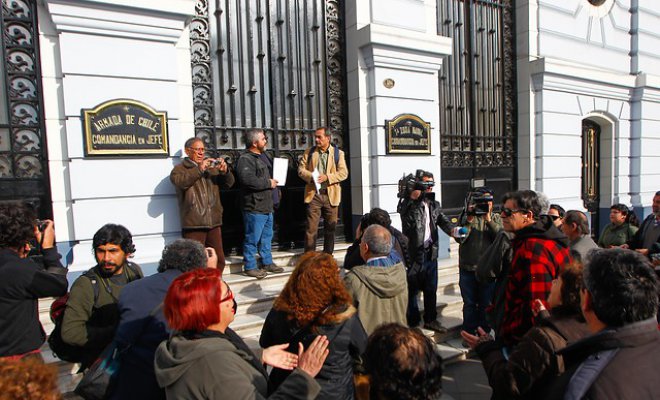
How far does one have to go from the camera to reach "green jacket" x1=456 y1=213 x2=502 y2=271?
180 inches

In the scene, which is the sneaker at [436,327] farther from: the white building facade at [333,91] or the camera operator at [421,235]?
the white building facade at [333,91]

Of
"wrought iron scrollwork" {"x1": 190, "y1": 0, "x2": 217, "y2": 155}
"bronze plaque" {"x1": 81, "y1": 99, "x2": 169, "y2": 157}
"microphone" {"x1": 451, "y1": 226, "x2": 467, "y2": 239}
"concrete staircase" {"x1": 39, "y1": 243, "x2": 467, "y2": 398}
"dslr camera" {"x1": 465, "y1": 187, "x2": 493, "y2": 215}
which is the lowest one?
"concrete staircase" {"x1": 39, "y1": 243, "x2": 467, "y2": 398}

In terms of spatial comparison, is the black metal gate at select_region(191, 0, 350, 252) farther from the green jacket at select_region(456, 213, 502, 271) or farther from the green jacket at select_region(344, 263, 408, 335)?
the green jacket at select_region(344, 263, 408, 335)

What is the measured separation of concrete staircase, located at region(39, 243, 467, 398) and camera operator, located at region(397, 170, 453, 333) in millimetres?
296

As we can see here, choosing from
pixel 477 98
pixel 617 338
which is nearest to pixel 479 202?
pixel 617 338

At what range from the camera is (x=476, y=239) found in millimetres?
4605

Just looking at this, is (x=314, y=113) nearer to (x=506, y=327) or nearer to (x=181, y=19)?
(x=181, y=19)

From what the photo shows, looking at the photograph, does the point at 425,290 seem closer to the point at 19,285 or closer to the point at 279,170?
the point at 279,170

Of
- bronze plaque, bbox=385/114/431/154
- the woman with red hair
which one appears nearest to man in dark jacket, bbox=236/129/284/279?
bronze plaque, bbox=385/114/431/154

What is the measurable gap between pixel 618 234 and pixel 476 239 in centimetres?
231

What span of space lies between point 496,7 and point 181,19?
21.2 feet

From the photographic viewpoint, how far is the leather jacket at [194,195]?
189 inches

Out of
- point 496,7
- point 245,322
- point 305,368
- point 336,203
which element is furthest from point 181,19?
point 496,7

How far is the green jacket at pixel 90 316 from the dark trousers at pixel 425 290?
10.2ft
